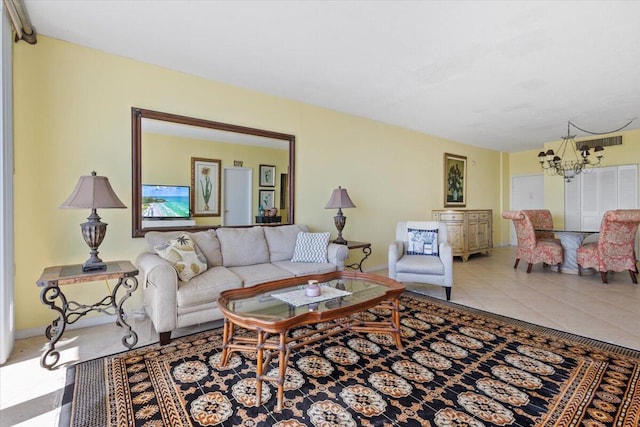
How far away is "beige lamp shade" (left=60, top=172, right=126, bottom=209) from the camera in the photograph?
231 cm

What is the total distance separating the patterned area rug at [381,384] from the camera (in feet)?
5.24

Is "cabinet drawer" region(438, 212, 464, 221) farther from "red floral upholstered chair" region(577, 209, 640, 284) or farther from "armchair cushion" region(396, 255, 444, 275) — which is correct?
"armchair cushion" region(396, 255, 444, 275)

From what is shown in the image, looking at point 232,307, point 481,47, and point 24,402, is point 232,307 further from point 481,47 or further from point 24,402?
A: point 481,47

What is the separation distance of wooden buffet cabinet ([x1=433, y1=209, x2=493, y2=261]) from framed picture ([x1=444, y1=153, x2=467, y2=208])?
0.48 meters

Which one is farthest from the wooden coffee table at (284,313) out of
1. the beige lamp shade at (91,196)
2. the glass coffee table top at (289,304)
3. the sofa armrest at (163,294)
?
the beige lamp shade at (91,196)

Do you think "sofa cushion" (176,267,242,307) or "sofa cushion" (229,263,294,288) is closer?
"sofa cushion" (176,267,242,307)

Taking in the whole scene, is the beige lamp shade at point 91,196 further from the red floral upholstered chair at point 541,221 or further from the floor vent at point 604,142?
the floor vent at point 604,142

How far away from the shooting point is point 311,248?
3613 millimetres

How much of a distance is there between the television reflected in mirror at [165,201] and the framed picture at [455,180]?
519cm

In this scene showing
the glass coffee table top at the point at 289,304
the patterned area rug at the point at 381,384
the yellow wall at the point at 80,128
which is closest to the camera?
the patterned area rug at the point at 381,384

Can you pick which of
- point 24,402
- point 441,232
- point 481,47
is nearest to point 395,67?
point 481,47

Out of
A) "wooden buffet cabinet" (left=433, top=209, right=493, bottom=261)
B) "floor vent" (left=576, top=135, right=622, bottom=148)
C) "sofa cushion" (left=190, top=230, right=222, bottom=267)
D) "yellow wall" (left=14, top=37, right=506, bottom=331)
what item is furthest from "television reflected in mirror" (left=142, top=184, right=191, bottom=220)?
"floor vent" (left=576, top=135, right=622, bottom=148)

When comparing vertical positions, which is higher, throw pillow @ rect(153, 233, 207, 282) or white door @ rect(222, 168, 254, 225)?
white door @ rect(222, 168, 254, 225)

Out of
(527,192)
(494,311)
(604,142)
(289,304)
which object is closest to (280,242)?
(289,304)
